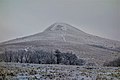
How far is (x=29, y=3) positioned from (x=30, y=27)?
433 mm

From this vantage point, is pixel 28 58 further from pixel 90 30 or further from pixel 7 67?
pixel 90 30

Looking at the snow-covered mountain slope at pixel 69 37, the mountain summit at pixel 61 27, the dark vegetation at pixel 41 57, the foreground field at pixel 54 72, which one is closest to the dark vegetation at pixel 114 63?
the foreground field at pixel 54 72

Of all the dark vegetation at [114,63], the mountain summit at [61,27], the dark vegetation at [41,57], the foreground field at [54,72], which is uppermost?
the mountain summit at [61,27]

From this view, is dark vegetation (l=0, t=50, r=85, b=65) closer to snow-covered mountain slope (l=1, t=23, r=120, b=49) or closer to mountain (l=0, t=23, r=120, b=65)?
mountain (l=0, t=23, r=120, b=65)

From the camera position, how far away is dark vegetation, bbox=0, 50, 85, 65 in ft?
15.6

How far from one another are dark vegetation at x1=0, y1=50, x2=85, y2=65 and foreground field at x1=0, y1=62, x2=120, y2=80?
0.08 meters

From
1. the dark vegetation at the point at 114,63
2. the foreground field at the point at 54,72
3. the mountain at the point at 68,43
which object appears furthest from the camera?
the mountain at the point at 68,43

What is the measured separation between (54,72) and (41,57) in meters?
0.37

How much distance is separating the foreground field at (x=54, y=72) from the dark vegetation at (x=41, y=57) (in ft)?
0.26

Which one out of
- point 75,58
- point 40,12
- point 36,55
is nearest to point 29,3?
point 40,12

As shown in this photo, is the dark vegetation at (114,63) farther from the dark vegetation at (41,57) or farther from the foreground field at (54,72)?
the dark vegetation at (41,57)

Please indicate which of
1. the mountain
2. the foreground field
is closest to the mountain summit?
the mountain

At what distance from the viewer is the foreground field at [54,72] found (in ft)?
15.0

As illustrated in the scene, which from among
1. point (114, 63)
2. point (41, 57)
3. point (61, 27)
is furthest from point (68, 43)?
point (114, 63)
